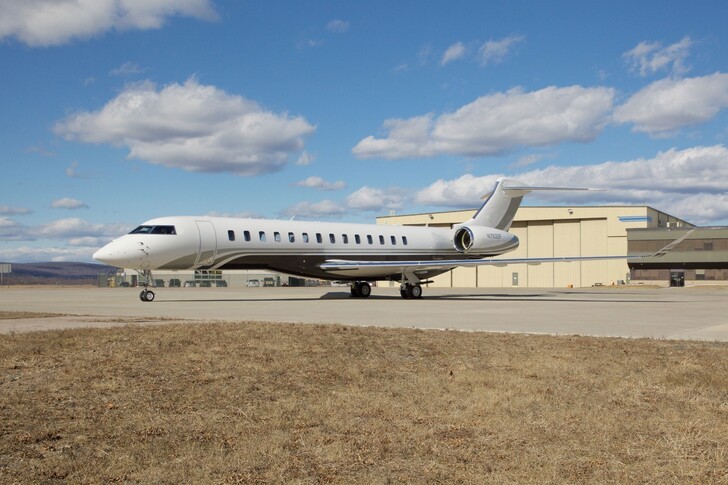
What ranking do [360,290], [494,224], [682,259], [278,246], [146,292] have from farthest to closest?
[682,259] < [494,224] < [360,290] < [278,246] < [146,292]

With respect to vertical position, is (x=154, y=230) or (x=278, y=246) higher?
(x=154, y=230)

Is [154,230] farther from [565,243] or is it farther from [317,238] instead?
[565,243]

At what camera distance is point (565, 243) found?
74625mm

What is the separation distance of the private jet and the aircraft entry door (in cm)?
4

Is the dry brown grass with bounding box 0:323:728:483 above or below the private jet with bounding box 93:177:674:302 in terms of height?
below

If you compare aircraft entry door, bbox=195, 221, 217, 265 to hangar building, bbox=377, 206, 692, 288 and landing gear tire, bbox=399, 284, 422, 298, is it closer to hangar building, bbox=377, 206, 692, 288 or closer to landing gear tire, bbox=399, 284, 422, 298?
landing gear tire, bbox=399, 284, 422, 298

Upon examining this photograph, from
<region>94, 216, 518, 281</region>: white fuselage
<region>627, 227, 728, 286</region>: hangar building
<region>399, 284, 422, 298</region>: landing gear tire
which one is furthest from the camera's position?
<region>627, 227, 728, 286</region>: hangar building

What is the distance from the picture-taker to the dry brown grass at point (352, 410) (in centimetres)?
585

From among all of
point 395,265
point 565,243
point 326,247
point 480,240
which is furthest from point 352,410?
point 565,243

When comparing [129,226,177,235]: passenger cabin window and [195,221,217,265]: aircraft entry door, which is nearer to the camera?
[129,226,177,235]: passenger cabin window

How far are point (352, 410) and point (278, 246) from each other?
2436cm

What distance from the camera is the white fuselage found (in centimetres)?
2864

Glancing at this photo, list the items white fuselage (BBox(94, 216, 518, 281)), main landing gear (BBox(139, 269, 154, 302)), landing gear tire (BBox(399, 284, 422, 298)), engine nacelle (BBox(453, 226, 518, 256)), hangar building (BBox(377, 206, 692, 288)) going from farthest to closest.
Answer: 1. hangar building (BBox(377, 206, 692, 288))
2. engine nacelle (BBox(453, 226, 518, 256))
3. landing gear tire (BBox(399, 284, 422, 298))
4. main landing gear (BBox(139, 269, 154, 302))
5. white fuselage (BBox(94, 216, 518, 281))

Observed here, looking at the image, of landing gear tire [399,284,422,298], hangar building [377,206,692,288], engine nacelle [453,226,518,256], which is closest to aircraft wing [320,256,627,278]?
landing gear tire [399,284,422,298]
